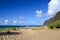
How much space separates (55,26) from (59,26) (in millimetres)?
968

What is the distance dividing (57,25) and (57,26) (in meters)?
0.26

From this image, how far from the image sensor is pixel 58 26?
34312 mm

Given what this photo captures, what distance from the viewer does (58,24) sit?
3444 cm

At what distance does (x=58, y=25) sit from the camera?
113 ft

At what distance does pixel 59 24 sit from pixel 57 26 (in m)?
0.70

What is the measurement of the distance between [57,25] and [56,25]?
0.22 m

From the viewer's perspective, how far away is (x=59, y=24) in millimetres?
34125

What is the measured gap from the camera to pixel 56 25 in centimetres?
3478

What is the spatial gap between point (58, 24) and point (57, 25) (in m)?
0.38

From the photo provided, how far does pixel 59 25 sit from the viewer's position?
3412 cm

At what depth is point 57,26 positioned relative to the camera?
113ft

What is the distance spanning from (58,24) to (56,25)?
559 millimetres

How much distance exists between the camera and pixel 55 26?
34688mm

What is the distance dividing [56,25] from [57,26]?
37 centimetres
